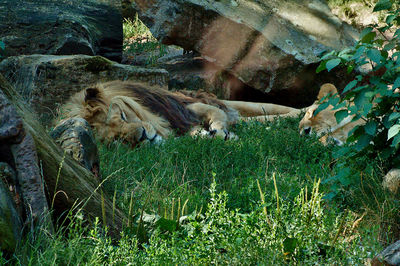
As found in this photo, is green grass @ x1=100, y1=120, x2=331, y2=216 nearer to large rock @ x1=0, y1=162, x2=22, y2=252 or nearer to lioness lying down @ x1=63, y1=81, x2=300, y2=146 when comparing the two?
lioness lying down @ x1=63, y1=81, x2=300, y2=146

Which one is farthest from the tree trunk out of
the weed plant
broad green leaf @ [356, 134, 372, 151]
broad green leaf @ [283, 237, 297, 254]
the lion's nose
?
the weed plant

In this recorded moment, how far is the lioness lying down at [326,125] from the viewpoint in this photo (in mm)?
6562

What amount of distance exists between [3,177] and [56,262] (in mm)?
507

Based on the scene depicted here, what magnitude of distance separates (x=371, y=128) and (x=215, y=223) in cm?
136

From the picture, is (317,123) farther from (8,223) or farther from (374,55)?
(8,223)

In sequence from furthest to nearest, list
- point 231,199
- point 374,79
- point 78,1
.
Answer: point 78,1
point 231,199
point 374,79

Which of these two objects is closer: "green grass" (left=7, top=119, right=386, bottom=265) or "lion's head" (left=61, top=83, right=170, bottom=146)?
"green grass" (left=7, top=119, right=386, bottom=265)

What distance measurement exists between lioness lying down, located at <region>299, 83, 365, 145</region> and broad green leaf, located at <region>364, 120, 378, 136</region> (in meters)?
2.49

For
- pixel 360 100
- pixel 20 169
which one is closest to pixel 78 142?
pixel 20 169

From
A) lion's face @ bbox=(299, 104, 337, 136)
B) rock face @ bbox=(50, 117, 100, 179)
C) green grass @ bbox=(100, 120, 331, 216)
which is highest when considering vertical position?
rock face @ bbox=(50, 117, 100, 179)

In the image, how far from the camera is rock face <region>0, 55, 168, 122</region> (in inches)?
280

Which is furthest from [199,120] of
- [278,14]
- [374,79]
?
[374,79]

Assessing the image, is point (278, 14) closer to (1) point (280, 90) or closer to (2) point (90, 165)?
(1) point (280, 90)

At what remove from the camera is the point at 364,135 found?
3.96 meters
